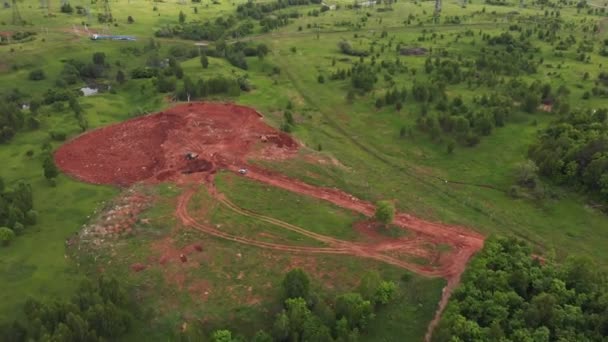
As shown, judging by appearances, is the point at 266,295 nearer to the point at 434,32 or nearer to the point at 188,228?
the point at 188,228

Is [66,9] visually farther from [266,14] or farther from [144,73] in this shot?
[144,73]

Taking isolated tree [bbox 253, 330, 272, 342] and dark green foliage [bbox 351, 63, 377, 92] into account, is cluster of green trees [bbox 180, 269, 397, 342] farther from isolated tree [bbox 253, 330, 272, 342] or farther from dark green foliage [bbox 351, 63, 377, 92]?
dark green foliage [bbox 351, 63, 377, 92]

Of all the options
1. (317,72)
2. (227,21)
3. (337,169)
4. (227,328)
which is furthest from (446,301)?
(227,21)

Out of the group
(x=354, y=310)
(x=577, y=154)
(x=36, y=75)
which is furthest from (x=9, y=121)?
(x=577, y=154)

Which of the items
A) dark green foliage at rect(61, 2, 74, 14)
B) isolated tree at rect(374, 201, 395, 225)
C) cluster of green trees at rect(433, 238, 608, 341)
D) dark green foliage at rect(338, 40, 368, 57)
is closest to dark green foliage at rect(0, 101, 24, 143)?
isolated tree at rect(374, 201, 395, 225)

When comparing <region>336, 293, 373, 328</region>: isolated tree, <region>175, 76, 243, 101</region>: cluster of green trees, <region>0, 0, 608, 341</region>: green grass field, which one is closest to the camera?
<region>336, 293, 373, 328</region>: isolated tree
